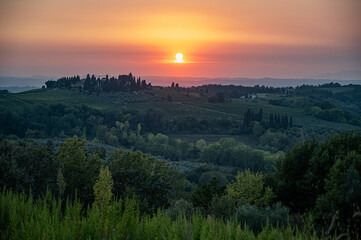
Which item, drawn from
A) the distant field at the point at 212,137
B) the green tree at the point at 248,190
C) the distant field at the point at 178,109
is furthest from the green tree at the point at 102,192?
the distant field at the point at 178,109

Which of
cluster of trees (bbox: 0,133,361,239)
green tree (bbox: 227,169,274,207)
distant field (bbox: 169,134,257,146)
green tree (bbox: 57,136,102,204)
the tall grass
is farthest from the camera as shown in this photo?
distant field (bbox: 169,134,257,146)

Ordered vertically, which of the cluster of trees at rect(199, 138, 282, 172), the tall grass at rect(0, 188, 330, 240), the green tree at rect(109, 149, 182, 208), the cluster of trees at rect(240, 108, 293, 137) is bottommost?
the cluster of trees at rect(199, 138, 282, 172)

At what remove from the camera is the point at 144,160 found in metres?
36.8

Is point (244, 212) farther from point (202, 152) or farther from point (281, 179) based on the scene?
point (202, 152)

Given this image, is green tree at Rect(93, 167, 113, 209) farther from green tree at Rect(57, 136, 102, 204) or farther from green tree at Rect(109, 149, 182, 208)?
green tree at Rect(109, 149, 182, 208)

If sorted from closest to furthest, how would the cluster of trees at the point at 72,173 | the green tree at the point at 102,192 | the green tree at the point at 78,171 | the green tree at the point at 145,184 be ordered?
the green tree at the point at 102,192 → the cluster of trees at the point at 72,173 → the green tree at the point at 78,171 → the green tree at the point at 145,184

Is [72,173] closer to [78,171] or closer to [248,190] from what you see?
[78,171]

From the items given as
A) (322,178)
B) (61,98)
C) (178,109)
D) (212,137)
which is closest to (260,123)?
(212,137)

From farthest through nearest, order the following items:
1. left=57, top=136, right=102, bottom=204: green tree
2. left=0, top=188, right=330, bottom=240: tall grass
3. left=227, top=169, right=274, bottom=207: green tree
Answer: left=57, top=136, right=102, bottom=204: green tree, left=227, top=169, right=274, bottom=207: green tree, left=0, top=188, right=330, bottom=240: tall grass

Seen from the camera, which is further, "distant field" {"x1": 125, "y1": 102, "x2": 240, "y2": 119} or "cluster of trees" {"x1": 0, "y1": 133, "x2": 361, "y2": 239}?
"distant field" {"x1": 125, "y1": 102, "x2": 240, "y2": 119}

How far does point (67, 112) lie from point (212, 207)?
137761 millimetres

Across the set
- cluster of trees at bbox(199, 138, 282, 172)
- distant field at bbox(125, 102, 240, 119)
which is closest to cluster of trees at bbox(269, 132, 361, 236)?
cluster of trees at bbox(199, 138, 282, 172)

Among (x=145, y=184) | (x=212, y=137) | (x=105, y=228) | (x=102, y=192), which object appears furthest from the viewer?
(x=212, y=137)

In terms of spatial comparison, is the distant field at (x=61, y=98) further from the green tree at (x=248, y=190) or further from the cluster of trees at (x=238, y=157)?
the green tree at (x=248, y=190)
